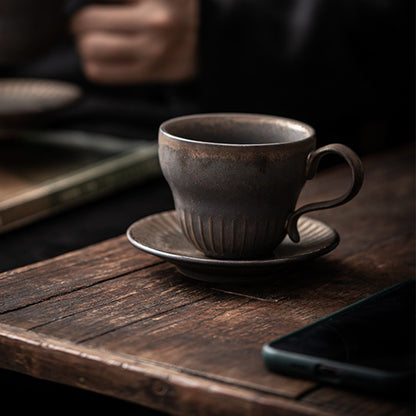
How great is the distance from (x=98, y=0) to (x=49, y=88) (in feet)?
0.60

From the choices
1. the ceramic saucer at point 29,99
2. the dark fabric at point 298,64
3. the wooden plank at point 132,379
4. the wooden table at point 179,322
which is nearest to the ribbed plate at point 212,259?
the wooden table at point 179,322

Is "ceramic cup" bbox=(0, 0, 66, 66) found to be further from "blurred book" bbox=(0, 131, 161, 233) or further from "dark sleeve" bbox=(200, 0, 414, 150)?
"dark sleeve" bbox=(200, 0, 414, 150)

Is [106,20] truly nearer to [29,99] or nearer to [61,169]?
[29,99]

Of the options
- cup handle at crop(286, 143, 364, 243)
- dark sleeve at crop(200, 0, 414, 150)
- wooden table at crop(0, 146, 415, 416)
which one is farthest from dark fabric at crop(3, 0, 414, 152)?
cup handle at crop(286, 143, 364, 243)

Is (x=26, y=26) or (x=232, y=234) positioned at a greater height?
(x=26, y=26)

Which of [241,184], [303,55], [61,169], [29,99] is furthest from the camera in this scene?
[303,55]

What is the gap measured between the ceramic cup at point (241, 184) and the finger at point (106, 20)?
0.64m

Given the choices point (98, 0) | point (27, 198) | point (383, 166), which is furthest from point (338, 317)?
point (98, 0)

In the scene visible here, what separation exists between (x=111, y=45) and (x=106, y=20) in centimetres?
4

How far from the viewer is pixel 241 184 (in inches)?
25.8

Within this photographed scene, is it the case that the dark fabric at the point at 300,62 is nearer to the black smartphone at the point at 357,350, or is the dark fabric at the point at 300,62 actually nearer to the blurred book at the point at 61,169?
the blurred book at the point at 61,169

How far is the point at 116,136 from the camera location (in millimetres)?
1300

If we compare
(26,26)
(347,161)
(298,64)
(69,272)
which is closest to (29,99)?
(26,26)

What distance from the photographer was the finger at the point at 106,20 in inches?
51.3
